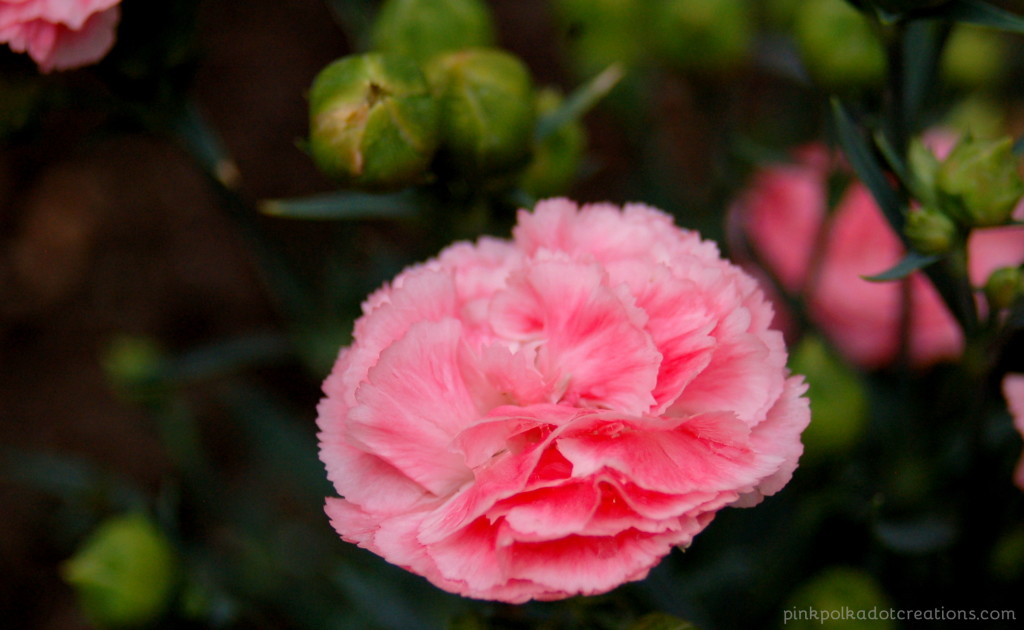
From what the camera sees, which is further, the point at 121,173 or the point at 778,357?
the point at 121,173

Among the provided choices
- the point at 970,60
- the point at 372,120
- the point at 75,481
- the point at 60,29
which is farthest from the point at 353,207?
the point at 970,60

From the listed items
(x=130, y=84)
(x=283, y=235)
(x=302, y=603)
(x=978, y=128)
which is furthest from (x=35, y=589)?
(x=978, y=128)

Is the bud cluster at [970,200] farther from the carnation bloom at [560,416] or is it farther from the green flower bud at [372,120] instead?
the green flower bud at [372,120]

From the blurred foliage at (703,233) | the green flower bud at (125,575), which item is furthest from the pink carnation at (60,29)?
the green flower bud at (125,575)

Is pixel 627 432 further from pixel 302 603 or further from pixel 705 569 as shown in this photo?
pixel 302 603

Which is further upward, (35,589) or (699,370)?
(699,370)

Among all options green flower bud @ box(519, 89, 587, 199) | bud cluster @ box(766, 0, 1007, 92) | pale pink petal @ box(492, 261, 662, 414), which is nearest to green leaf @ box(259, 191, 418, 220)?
green flower bud @ box(519, 89, 587, 199)

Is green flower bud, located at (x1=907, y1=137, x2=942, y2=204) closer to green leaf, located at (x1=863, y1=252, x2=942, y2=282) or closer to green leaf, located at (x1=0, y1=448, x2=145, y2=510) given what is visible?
green leaf, located at (x1=863, y1=252, x2=942, y2=282)
